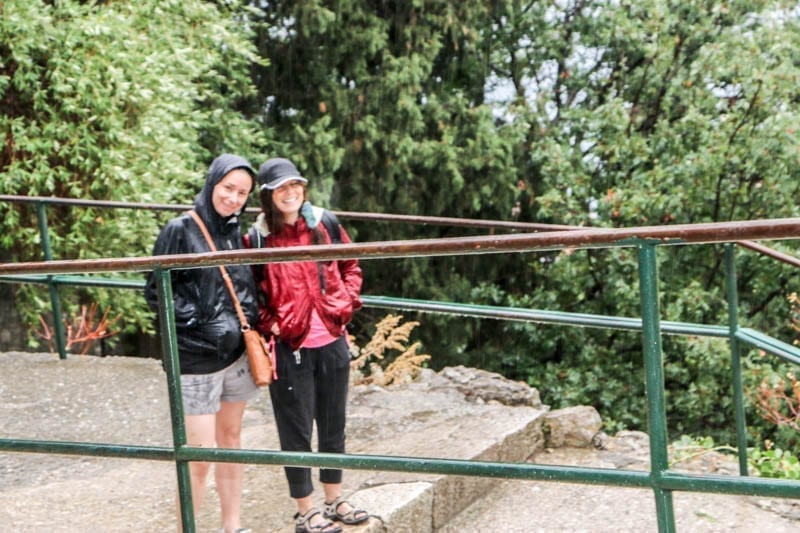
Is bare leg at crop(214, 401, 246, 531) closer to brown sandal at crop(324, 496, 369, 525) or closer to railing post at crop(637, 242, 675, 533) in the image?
brown sandal at crop(324, 496, 369, 525)

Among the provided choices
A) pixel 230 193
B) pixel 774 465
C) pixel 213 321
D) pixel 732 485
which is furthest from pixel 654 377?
pixel 774 465

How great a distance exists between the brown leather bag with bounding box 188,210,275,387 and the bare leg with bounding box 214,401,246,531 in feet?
0.62

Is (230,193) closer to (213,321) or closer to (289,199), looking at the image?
(289,199)

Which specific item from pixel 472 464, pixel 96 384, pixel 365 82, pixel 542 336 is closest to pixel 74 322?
pixel 96 384

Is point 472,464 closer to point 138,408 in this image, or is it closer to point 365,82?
point 138,408

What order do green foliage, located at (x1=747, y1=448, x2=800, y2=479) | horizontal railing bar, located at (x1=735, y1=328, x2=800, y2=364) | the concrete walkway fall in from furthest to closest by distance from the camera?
green foliage, located at (x1=747, y1=448, x2=800, y2=479), the concrete walkway, horizontal railing bar, located at (x1=735, y1=328, x2=800, y2=364)

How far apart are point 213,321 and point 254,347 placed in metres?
0.15

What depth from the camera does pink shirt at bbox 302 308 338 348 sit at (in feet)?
11.2

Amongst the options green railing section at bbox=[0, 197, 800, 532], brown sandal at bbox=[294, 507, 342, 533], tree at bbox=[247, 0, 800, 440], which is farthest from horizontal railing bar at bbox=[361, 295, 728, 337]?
tree at bbox=[247, 0, 800, 440]

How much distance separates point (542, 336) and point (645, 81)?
3.66m

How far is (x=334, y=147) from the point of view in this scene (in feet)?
39.9

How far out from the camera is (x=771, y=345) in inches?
142

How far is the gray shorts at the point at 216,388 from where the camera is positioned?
3.24 m

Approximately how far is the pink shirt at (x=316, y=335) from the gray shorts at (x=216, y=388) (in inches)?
8.5
